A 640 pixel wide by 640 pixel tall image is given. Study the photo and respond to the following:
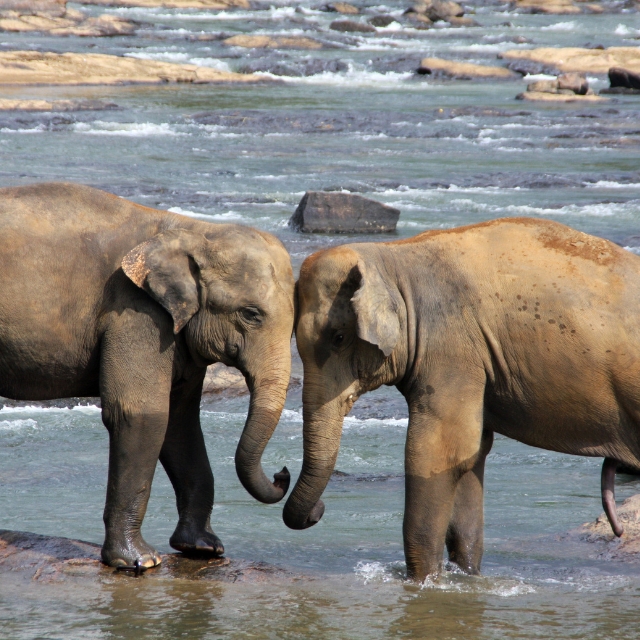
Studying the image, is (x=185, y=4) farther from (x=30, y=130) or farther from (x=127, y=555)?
(x=127, y=555)

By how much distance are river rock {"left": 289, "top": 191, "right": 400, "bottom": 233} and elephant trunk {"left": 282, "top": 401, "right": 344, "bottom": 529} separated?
11156 millimetres

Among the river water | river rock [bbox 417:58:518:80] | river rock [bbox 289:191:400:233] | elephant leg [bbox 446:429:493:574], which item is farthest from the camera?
river rock [bbox 417:58:518:80]

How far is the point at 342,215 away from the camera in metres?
16.9

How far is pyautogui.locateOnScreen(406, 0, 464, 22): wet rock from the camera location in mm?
51281

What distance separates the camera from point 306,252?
15.4 metres

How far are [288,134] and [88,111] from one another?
4.95 metres

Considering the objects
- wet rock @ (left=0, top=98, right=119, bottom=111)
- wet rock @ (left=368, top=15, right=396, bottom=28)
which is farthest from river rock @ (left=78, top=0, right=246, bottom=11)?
wet rock @ (left=0, top=98, right=119, bottom=111)

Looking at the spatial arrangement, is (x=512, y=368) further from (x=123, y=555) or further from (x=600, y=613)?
(x=123, y=555)

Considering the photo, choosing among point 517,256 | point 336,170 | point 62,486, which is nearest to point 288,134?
point 336,170

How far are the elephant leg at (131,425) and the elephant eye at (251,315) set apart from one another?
0.42m

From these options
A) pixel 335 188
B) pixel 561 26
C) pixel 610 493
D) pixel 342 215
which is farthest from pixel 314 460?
pixel 561 26

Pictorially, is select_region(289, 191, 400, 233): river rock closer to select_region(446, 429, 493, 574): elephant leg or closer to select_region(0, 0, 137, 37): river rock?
select_region(446, 429, 493, 574): elephant leg

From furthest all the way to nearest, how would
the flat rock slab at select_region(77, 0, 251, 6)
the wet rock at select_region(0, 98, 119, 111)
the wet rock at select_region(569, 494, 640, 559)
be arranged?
the flat rock slab at select_region(77, 0, 251, 6), the wet rock at select_region(0, 98, 119, 111), the wet rock at select_region(569, 494, 640, 559)

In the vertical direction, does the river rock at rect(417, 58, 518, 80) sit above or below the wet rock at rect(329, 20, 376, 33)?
below
